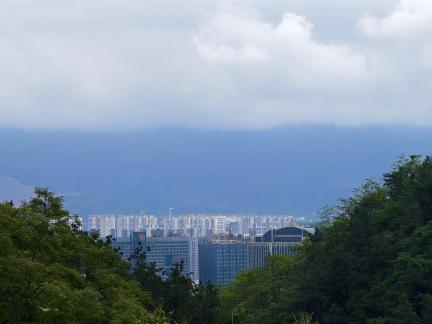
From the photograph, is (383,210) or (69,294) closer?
(69,294)

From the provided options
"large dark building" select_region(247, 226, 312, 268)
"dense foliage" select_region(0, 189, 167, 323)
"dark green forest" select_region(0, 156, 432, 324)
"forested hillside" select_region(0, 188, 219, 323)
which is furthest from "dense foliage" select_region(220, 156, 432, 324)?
"large dark building" select_region(247, 226, 312, 268)

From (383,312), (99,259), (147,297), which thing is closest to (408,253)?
(383,312)

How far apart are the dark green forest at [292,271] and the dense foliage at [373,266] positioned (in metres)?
0.05

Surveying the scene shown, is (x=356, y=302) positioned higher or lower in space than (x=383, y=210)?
lower

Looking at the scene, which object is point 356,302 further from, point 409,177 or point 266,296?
point 266,296

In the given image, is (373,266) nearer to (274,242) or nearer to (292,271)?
(292,271)

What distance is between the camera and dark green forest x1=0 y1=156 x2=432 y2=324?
37.4 m

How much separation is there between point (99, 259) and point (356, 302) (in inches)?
628

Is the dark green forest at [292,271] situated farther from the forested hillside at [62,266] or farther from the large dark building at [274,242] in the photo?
the large dark building at [274,242]

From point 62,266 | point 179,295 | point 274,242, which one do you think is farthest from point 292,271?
point 274,242

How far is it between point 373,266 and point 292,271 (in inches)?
504

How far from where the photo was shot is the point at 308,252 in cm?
6531

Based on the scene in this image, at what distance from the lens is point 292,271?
6800 cm

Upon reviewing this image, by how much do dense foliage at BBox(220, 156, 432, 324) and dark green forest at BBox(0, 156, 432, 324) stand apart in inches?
2.1
